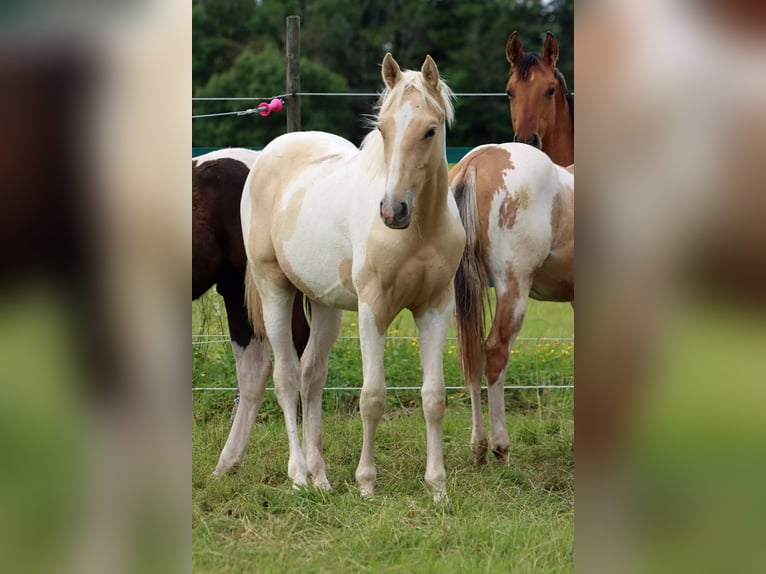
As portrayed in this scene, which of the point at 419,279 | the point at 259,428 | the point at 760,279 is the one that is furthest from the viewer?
the point at 259,428

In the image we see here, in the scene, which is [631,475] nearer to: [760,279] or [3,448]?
[760,279]

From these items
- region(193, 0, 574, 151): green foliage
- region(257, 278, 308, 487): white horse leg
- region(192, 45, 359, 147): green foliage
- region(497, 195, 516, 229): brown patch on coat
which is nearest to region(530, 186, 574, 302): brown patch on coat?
region(497, 195, 516, 229): brown patch on coat

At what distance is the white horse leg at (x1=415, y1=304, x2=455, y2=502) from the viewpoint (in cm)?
390

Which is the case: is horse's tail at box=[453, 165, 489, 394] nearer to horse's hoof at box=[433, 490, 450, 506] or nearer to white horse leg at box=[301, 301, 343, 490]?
white horse leg at box=[301, 301, 343, 490]

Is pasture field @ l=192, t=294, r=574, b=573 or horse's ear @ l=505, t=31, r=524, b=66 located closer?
pasture field @ l=192, t=294, r=574, b=573

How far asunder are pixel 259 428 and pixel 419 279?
6.72 feet

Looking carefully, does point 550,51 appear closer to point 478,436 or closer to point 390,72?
point 390,72

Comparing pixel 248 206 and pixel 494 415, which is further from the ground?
pixel 248 206

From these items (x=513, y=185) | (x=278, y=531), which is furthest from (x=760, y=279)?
(x=513, y=185)

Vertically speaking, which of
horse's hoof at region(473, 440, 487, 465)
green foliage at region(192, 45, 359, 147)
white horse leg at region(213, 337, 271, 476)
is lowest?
horse's hoof at region(473, 440, 487, 465)

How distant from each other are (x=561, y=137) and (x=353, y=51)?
76.3 feet

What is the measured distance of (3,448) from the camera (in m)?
1.15

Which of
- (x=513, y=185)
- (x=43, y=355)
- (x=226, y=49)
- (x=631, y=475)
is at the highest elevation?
(x=226, y=49)

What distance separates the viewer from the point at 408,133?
11.5 ft
